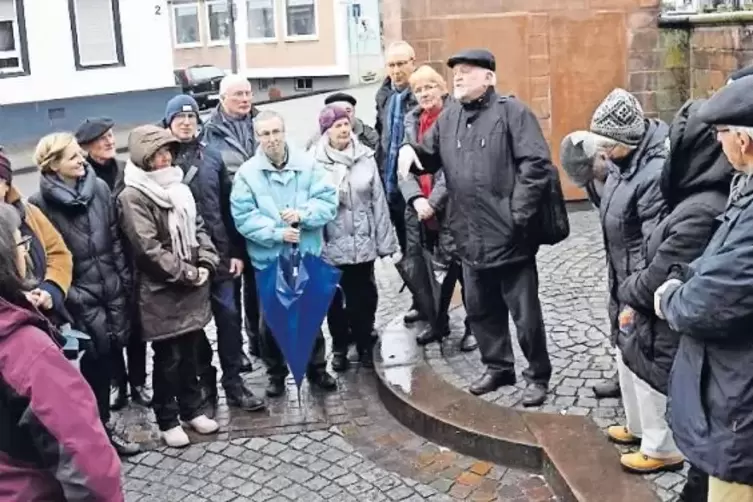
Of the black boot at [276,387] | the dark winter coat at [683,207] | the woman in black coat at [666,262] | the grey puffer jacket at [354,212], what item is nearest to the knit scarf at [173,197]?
the grey puffer jacket at [354,212]

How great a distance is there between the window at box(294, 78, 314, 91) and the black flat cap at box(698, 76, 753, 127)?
39171 millimetres

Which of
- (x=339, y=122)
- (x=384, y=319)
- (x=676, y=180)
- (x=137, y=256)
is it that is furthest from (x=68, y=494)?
(x=384, y=319)

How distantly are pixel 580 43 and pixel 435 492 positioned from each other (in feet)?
20.5

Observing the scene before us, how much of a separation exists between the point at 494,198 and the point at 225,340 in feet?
5.74

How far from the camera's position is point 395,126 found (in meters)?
6.55

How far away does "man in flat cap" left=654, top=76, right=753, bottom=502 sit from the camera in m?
2.99

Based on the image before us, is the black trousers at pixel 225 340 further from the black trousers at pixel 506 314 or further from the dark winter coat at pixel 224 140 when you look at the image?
the black trousers at pixel 506 314

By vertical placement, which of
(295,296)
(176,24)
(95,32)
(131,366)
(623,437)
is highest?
(176,24)

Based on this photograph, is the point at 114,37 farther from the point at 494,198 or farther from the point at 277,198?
the point at 494,198

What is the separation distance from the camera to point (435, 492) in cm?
480

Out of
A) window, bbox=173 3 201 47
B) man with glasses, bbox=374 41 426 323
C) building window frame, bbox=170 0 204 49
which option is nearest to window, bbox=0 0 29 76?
man with glasses, bbox=374 41 426 323

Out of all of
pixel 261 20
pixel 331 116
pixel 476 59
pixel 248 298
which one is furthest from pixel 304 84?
pixel 476 59

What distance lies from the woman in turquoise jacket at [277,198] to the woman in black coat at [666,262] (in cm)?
199

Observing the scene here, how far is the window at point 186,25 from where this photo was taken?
148 feet
